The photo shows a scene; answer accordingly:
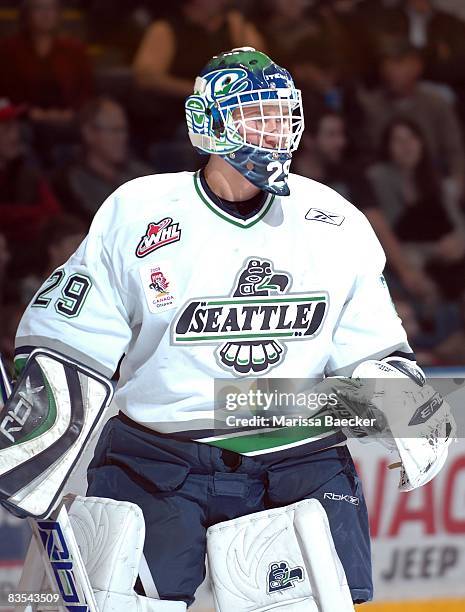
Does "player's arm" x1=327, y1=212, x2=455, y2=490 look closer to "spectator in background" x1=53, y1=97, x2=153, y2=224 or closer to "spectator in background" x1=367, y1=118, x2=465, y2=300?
"spectator in background" x1=53, y1=97, x2=153, y2=224

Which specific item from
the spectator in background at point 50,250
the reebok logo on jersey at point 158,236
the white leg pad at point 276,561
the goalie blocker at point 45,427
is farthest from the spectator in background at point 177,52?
the white leg pad at point 276,561

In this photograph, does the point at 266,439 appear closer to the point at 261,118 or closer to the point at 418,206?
the point at 261,118

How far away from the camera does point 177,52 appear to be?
517 centimetres

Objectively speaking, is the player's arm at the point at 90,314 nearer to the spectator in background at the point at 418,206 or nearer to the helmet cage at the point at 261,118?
the helmet cage at the point at 261,118

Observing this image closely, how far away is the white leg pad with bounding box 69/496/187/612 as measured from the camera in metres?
2.48

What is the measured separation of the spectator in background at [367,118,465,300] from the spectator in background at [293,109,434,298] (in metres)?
0.07

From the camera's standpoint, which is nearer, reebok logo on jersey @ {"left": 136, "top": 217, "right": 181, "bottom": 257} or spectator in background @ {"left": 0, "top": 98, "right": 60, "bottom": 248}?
reebok logo on jersey @ {"left": 136, "top": 217, "right": 181, "bottom": 257}

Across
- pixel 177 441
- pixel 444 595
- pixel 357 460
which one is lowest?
pixel 444 595

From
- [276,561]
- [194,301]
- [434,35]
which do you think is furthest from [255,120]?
[434,35]

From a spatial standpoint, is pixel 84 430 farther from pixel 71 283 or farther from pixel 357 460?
pixel 357 460

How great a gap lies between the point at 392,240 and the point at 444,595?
1.78m

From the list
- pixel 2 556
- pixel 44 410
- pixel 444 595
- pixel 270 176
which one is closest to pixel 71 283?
pixel 44 410

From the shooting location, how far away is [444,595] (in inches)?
153

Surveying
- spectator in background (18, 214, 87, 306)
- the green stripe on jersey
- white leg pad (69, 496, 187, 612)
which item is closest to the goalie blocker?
white leg pad (69, 496, 187, 612)
